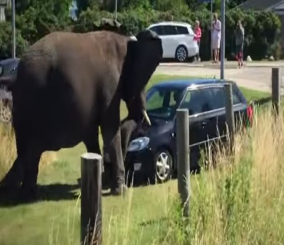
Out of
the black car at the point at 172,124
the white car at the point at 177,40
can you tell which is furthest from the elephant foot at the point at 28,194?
the white car at the point at 177,40

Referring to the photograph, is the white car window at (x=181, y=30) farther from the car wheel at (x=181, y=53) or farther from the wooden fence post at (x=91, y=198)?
the wooden fence post at (x=91, y=198)

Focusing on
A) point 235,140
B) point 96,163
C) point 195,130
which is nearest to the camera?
point 96,163

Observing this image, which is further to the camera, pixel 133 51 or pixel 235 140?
pixel 133 51

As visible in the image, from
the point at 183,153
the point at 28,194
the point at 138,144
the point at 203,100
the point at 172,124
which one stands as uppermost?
the point at 183,153

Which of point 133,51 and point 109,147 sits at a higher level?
point 133,51

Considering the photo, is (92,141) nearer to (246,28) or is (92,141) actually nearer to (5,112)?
(5,112)

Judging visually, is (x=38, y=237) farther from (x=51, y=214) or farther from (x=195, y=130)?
(x=195, y=130)

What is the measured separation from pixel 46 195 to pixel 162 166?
2.06m

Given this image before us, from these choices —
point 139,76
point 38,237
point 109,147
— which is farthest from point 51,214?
point 139,76

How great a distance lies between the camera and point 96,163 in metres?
6.36

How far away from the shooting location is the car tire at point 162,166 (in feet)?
46.1

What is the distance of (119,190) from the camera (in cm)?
1291

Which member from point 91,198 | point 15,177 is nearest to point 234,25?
point 15,177

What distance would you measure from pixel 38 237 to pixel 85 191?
4451 millimetres
